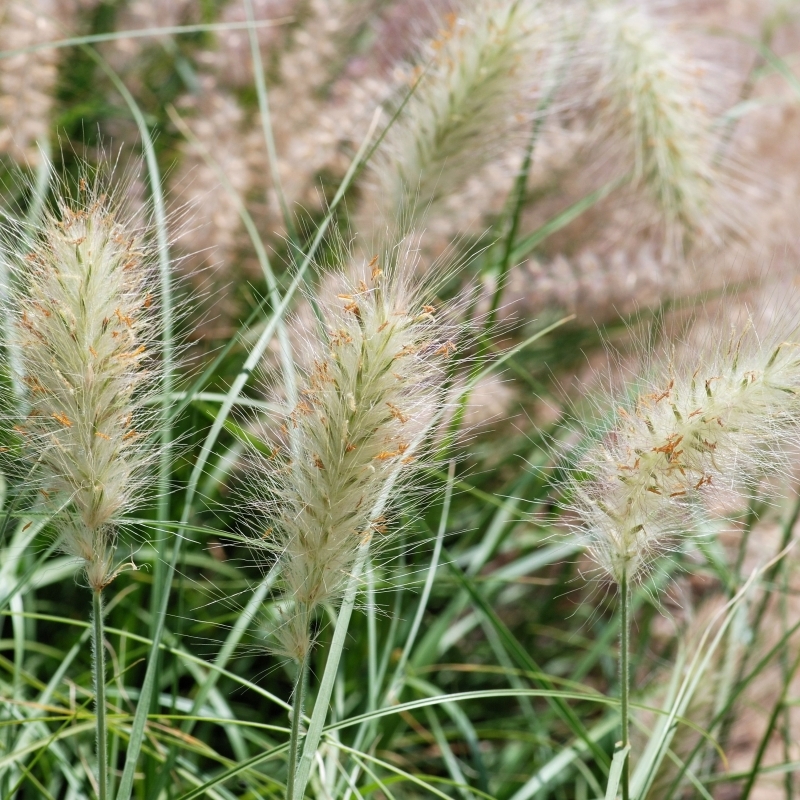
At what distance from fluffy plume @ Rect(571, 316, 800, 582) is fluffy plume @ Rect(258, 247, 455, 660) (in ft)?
0.62

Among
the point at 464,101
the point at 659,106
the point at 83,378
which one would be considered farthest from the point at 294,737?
the point at 659,106

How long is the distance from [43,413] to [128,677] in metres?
0.90

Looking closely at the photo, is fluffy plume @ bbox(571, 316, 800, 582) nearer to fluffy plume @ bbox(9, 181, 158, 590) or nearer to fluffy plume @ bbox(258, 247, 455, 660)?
fluffy plume @ bbox(258, 247, 455, 660)

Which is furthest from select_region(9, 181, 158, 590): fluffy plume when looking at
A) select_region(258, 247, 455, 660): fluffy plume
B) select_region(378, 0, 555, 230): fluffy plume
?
select_region(378, 0, 555, 230): fluffy plume

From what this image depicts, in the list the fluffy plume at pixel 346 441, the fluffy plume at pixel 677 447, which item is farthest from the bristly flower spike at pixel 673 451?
the fluffy plume at pixel 346 441

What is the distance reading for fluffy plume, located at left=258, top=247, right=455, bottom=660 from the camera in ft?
2.43

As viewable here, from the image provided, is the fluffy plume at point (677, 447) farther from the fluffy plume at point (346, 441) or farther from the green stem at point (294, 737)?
the green stem at point (294, 737)

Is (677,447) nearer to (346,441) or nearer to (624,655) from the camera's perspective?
(624,655)

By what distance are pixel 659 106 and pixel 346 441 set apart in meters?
1.07

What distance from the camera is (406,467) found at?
82 cm

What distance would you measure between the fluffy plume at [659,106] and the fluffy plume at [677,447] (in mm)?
787

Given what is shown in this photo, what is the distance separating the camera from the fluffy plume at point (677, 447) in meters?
0.79

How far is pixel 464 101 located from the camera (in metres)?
1.29

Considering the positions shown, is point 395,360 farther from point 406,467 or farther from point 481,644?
point 481,644
